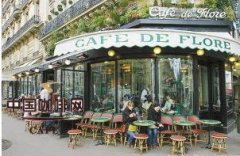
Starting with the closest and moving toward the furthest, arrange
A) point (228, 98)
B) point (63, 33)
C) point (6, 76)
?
point (228, 98) < point (63, 33) < point (6, 76)

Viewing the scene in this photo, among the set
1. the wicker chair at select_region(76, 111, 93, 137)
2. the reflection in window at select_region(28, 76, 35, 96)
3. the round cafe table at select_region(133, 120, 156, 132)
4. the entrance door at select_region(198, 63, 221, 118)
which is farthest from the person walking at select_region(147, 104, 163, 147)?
the reflection in window at select_region(28, 76, 35, 96)

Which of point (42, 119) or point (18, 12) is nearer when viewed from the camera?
point (42, 119)

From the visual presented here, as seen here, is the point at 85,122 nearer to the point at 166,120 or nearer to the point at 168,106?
the point at 168,106

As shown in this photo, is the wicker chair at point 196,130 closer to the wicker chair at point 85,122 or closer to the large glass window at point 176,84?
the large glass window at point 176,84

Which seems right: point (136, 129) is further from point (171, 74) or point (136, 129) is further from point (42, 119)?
point (42, 119)

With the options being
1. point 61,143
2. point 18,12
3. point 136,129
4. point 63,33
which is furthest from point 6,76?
point 136,129

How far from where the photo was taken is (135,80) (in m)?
13.5

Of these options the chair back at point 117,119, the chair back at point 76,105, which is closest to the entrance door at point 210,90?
the chair back at point 117,119

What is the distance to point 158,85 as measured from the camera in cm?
1300

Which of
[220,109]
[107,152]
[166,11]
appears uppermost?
[166,11]

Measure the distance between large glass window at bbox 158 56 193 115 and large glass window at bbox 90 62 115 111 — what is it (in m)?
2.07

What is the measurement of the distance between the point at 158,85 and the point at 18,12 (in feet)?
94.1

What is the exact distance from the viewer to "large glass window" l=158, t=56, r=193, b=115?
13.0 m

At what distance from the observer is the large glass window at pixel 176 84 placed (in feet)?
42.8
